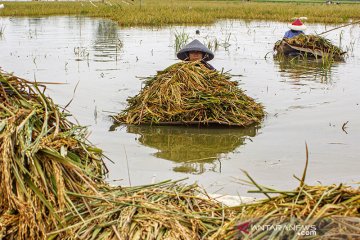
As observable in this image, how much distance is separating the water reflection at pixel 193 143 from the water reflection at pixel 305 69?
4363mm

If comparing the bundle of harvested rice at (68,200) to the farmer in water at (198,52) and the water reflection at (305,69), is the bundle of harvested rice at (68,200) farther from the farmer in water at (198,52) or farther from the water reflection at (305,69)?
the water reflection at (305,69)

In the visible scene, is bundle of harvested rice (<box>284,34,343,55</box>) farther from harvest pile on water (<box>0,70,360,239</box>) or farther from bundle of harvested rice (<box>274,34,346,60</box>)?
harvest pile on water (<box>0,70,360,239</box>)

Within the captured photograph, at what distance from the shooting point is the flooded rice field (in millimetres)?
4984

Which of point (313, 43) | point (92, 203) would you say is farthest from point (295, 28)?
point (92, 203)

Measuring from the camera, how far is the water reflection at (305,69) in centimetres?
1082

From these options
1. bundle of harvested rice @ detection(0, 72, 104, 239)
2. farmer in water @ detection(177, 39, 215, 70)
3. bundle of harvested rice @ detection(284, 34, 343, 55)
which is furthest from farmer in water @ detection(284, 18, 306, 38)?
bundle of harvested rice @ detection(0, 72, 104, 239)

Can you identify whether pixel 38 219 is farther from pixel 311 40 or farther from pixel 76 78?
pixel 311 40

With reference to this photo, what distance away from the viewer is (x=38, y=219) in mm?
2607

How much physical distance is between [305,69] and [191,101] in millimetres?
6213

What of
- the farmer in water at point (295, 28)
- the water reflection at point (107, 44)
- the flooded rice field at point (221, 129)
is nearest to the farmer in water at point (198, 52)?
the flooded rice field at point (221, 129)

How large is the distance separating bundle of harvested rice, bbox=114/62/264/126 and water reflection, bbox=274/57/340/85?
391 cm

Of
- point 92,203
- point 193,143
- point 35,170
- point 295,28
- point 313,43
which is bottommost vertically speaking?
point 193,143

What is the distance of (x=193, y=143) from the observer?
6020 millimetres

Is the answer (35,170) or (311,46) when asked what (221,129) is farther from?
(311,46)
